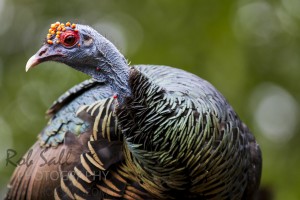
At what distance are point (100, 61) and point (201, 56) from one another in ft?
20.3

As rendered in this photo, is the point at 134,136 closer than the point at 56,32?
No

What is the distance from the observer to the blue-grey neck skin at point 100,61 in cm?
491

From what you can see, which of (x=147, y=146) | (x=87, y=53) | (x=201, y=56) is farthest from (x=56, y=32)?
(x=201, y=56)

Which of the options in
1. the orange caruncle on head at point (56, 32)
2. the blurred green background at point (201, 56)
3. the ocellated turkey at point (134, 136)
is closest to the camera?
the orange caruncle on head at point (56, 32)

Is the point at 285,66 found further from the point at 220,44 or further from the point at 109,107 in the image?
the point at 109,107

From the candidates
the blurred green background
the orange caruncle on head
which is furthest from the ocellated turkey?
the blurred green background

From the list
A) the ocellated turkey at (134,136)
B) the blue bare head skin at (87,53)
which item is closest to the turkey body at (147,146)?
the ocellated turkey at (134,136)

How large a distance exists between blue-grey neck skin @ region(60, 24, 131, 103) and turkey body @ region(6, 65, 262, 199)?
0.08 metres

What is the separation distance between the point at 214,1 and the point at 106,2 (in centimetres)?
198

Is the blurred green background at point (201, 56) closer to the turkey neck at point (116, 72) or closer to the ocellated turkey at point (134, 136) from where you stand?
the ocellated turkey at point (134, 136)

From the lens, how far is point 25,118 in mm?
11656

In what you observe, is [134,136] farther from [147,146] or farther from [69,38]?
[69,38]

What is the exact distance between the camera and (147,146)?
4980 mm

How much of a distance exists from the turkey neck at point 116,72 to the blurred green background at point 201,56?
5609 mm
